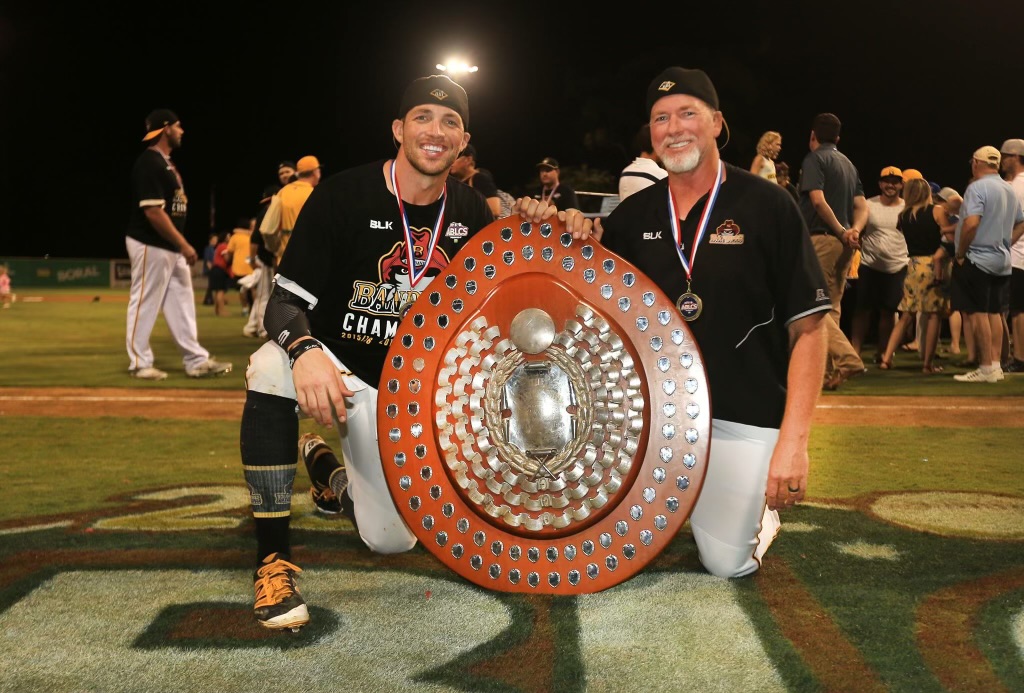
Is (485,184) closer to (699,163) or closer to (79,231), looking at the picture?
(699,163)

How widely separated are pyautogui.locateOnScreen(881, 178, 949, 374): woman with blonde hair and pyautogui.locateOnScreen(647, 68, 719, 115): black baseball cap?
6678 millimetres

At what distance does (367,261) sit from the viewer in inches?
126

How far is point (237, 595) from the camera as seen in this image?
2834mm

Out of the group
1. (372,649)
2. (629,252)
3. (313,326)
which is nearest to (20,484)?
(313,326)

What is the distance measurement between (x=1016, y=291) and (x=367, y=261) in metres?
7.68

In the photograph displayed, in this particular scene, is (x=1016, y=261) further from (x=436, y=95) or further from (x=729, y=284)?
(x=436, y=95)

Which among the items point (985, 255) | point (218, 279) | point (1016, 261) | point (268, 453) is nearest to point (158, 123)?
point (268, 453)

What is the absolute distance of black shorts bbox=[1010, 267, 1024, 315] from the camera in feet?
29.0

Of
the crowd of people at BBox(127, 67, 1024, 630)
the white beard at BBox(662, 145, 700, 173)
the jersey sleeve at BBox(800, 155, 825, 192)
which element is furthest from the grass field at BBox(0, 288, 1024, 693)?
the jersey sleeve at BBox(800, 155, 825, 192)

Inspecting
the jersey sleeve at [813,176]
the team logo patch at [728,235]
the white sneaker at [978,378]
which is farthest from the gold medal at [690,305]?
the white sneaker at [978,378]

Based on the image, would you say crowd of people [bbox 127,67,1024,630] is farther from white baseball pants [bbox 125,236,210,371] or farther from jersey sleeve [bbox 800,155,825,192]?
white baseball pants [bbox 125,236,210,371]

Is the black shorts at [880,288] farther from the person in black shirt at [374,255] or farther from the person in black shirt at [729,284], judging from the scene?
the person in black shirt at [374,255]

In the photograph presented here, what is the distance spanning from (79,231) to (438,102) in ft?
151

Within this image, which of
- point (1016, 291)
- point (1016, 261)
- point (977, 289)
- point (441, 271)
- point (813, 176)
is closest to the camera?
point (441, 271)
